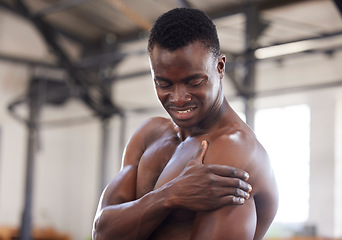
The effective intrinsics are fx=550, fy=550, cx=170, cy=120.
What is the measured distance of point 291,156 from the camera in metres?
8.52

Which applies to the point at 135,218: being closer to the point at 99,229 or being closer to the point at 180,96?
the point at 99,229

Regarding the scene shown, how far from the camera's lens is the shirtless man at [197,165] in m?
1.17

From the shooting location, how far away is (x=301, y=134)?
8461 millimetres

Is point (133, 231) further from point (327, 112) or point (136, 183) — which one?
point (327, 112)

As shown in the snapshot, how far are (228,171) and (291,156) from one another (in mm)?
7564

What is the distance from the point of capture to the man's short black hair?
1.21m

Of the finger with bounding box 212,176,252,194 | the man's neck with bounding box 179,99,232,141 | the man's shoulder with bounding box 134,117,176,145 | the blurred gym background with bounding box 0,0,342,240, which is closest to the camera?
the finger with bounding box 212,176,252,194

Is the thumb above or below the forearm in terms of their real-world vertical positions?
above

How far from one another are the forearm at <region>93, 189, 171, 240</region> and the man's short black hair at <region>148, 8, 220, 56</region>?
0.33 metres

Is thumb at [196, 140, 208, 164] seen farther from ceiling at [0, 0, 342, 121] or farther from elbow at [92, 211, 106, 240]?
ceiling at [0, 0, 342, 121]

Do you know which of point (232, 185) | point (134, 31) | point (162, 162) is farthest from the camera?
point (134, 31)

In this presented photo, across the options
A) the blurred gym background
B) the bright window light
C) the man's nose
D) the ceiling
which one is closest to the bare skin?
the man's nose

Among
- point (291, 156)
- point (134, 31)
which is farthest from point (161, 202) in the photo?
point (134, 31)

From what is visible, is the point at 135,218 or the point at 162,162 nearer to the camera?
the point at 135,218
